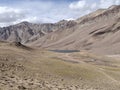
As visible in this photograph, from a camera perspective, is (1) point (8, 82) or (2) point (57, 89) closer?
(1) point (8, 82)

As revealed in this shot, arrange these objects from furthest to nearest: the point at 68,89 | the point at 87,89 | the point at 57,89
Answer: the point at 87,89
the point at 68,89
the point at 57,89

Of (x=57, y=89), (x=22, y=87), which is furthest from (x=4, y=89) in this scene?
(x=57, y=89)

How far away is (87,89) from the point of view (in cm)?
2520

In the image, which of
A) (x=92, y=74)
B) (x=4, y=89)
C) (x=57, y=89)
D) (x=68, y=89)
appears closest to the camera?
(x=4, y=89)

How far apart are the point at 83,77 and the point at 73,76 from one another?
71.4 inches

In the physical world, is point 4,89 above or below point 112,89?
above

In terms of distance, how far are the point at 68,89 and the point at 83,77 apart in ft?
41.4

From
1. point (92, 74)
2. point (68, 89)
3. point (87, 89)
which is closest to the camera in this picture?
point (68, 89)

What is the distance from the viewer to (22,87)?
1722 centimetres

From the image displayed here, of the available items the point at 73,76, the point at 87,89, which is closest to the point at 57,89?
the point at 87,89

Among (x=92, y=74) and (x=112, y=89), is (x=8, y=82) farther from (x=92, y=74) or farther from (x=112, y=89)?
(x=92, y=74)

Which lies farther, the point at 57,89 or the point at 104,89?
the point at 104,89

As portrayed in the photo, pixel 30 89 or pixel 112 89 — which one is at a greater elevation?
pixel 30 89

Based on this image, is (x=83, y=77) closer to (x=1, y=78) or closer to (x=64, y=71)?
(x=64, y=71)
